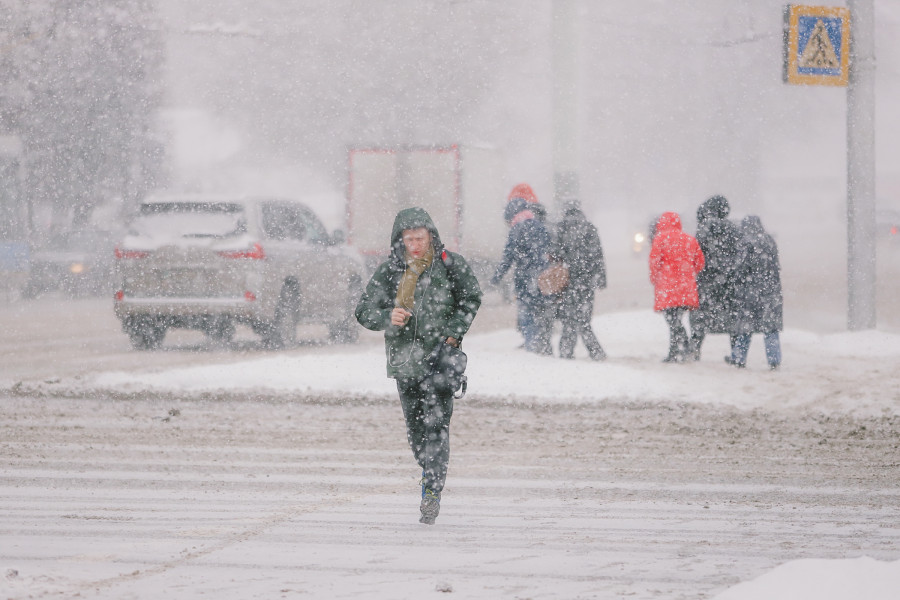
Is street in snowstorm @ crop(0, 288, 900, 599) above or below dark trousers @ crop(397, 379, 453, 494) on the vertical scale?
below

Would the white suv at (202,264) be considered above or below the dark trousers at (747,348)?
above

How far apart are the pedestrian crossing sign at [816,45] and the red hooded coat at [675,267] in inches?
112

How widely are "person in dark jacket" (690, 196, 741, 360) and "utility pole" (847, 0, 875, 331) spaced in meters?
2.61

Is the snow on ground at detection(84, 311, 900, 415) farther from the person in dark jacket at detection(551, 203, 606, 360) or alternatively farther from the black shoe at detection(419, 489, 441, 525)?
the black shoe at detection(419, 489, 441, 525)

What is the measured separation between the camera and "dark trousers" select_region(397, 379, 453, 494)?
6375mm

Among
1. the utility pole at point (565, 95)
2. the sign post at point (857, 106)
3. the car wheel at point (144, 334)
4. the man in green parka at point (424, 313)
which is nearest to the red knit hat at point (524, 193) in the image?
the utility pole at point (565, 95)

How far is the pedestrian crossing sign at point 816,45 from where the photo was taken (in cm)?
1577

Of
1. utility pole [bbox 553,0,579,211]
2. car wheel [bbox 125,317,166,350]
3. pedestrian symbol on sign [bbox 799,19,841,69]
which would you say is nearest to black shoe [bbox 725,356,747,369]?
utility pole [bbox 553,0,579,211]

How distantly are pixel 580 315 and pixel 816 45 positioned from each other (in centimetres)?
452

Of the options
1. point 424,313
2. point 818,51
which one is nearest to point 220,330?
point 818,51

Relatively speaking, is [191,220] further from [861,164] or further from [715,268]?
[861,164]

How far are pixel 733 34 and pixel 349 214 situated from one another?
82.0 feet

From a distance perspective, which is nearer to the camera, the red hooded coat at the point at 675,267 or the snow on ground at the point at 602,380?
the snow on ground at the point at 602,380

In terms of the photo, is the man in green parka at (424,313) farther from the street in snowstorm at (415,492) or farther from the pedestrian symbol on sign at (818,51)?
the pedestrian symbol on sign at (818,51)
